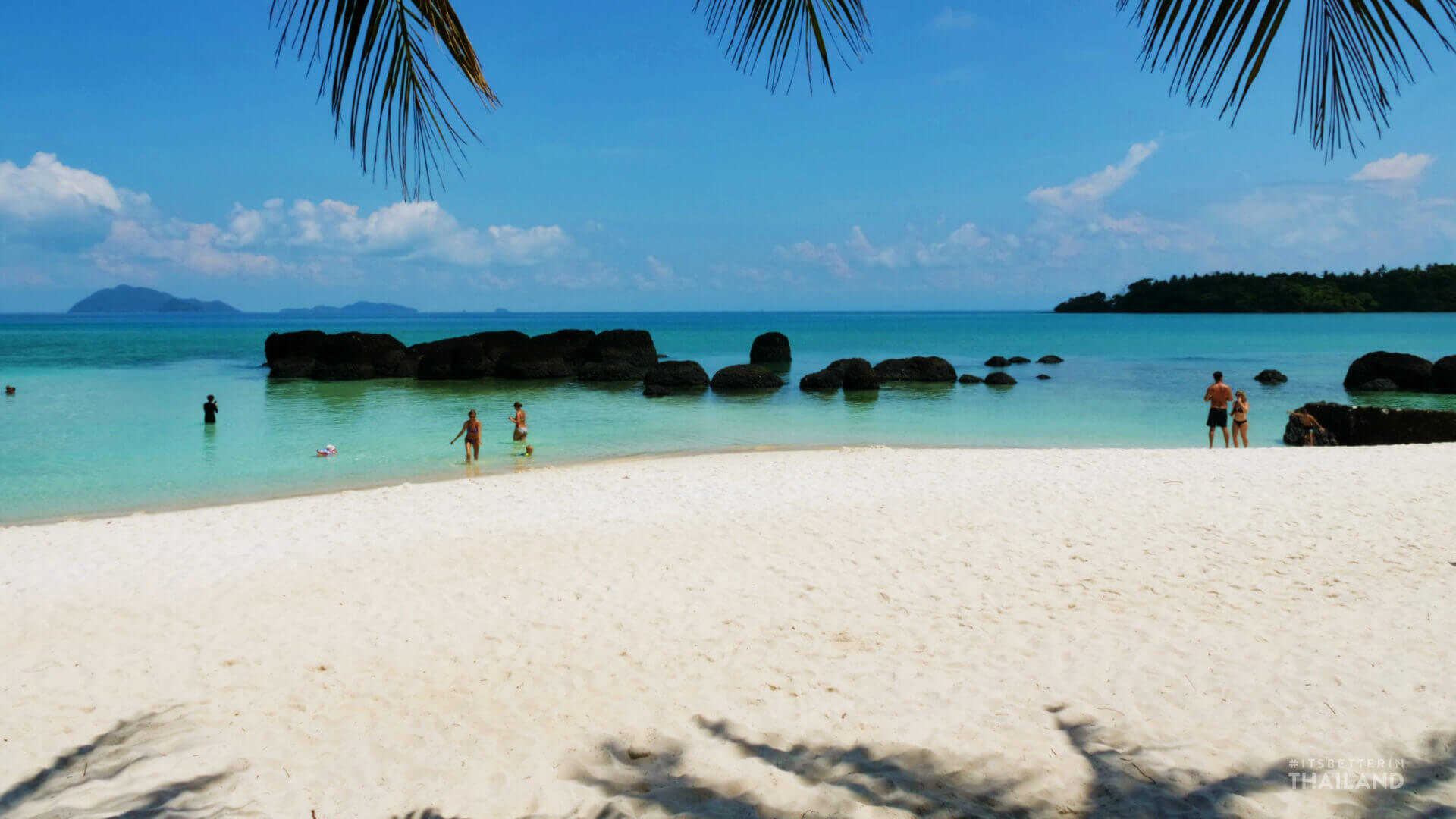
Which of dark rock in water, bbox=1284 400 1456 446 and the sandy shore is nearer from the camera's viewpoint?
the sandy shore

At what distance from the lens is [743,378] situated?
32656mm

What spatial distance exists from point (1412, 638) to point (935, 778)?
3.97 metres

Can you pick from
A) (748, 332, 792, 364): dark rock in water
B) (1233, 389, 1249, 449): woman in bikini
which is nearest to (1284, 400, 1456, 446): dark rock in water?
(1233, 389, 1249, 449): woman in bikini

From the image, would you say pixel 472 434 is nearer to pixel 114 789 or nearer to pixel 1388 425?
pixel 114 789

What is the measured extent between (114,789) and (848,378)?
95.7 ft

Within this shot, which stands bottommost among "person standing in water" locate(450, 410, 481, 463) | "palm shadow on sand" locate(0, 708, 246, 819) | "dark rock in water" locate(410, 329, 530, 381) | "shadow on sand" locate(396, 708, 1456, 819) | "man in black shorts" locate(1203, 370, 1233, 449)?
"palm shadow on sand" locate(0, 708, 246, 819)

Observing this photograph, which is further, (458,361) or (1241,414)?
(458,361)

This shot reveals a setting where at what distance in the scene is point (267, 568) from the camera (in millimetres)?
8383

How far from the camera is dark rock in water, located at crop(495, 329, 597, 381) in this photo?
37.8m

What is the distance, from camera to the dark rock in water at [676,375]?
105 feet

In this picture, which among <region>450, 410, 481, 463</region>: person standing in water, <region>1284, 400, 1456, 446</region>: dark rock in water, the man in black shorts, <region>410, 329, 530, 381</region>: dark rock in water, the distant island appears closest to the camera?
<region>1284, 400, 1456, 446</region>: dark rock in water

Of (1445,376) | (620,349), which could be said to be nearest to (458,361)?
(620,349)

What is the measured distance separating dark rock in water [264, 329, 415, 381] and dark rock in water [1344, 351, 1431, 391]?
39.2 metres

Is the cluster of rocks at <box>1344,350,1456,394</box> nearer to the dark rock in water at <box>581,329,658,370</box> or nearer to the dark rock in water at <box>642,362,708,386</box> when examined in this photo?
the dark rock in water at <box>642,362,708,386</box>
